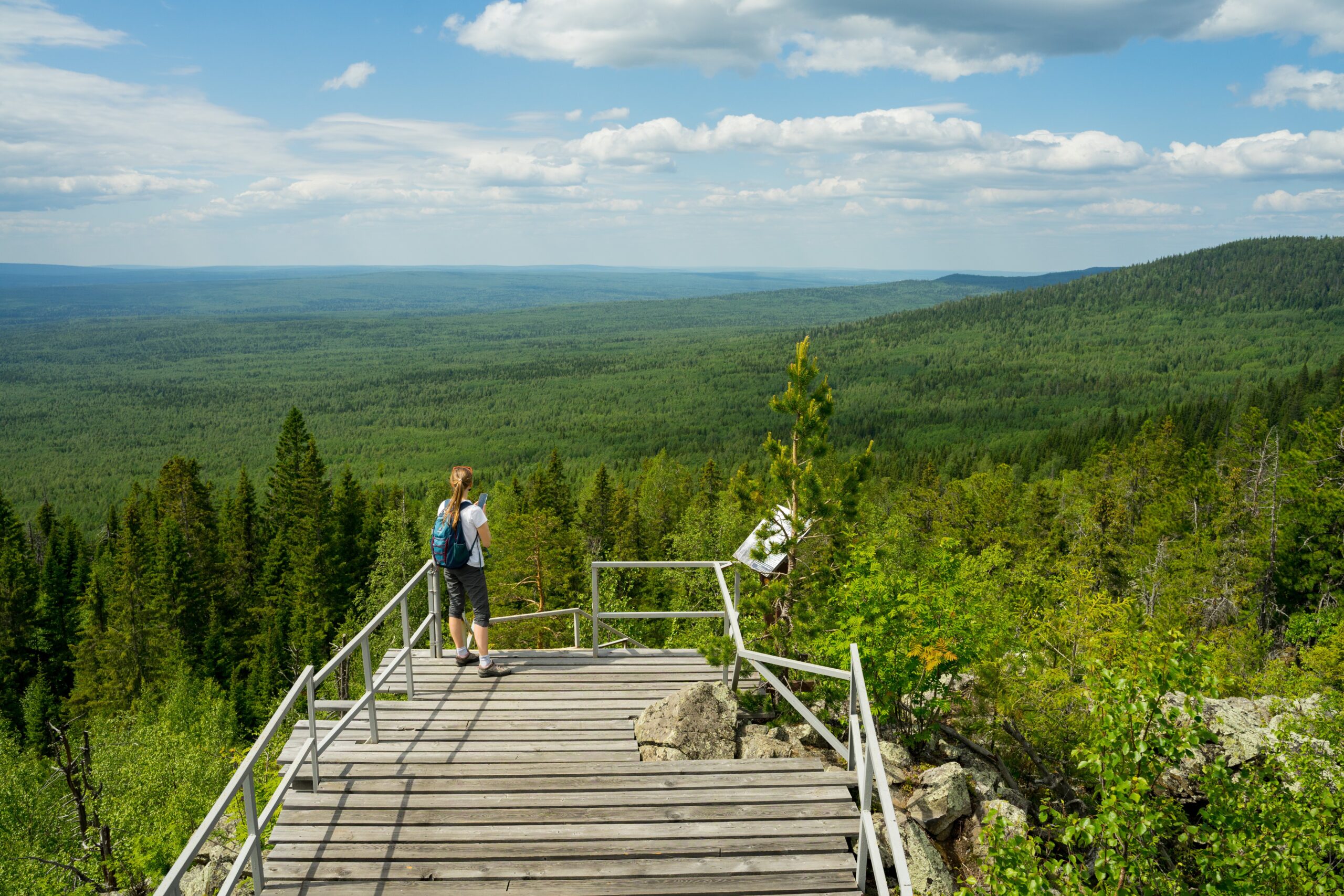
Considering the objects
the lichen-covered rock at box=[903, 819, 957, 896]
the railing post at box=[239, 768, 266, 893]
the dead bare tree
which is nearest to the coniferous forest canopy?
the dead bare tree

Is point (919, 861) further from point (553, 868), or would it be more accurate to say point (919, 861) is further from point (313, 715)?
point (313, 715)

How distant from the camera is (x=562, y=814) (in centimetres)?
607

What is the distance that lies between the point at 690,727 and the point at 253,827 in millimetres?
3805

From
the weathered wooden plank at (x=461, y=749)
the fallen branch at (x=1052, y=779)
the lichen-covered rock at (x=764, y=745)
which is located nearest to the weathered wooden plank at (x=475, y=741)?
the weathered wooden plank at (x=461, y=749)

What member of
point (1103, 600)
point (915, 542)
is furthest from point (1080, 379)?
point (1103, 600)

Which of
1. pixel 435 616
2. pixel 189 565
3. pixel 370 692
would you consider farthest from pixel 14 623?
pixel 370 692

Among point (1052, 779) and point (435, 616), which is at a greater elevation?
point (435, 616)

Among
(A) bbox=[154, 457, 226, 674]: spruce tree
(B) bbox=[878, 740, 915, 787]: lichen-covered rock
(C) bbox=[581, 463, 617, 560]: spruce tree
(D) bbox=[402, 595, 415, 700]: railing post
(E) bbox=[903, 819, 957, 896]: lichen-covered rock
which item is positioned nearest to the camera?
(E) bbox=[903, 819, 957, 896]: lichen-covered rock

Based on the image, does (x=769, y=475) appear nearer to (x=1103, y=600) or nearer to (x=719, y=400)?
(x=1103, y=600)

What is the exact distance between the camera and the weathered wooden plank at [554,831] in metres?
5.77

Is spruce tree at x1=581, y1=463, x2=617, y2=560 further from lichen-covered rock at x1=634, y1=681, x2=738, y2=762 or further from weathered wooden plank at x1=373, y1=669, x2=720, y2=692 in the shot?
lichen-covered rock at x1=634, y1=681, x2=738, y2=762

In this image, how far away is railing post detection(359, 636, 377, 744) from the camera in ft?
22.8

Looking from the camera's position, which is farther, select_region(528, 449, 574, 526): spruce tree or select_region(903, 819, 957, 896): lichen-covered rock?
select_region(528, 449, 574, 526): spruce tree

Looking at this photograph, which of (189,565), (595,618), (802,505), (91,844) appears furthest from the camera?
(189,565)
